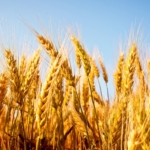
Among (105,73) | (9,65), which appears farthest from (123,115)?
(105,73)

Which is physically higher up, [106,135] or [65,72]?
[65,72]

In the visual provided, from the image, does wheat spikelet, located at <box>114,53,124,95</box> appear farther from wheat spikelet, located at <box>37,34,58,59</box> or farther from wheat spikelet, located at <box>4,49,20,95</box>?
wheat spikelet, located at <box>4,49,20,95</box>

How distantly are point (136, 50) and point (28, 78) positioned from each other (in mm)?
1044

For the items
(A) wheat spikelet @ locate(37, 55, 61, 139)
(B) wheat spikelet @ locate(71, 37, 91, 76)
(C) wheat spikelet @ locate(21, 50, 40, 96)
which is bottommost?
(A) wheat spikelet @ locate(37, 55, 61, 139)

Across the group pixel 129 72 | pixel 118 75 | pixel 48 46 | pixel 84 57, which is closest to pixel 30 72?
pixel 48 46

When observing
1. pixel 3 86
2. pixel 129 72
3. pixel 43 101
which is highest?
pixel 129 72

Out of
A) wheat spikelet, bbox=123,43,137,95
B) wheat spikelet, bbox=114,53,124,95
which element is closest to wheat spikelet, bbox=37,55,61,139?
wheat spikelet, bbox=123,43,137,95

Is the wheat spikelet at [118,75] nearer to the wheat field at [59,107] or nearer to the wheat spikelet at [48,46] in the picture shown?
the wheat field at [59,107]

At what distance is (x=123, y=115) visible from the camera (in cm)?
207

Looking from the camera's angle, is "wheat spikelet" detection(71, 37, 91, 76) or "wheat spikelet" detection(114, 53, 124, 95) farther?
"wheat spikelet" detection(114, 53, 124, 95)

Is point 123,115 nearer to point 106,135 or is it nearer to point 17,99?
point 106,135

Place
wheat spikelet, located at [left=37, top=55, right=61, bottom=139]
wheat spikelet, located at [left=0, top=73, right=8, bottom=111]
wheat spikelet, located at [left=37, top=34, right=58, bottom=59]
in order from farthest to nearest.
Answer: wheat spikelet, located at [left=37, top=34, right=58, bottom=59] → wheat spikelet, located at [left=0, top=73, right=8, bottom=111] → wheat spikelet, located at [left=37, top=55, right=61, bottom=139]

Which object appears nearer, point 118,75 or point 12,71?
point 12,71

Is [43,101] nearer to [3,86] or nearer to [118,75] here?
[3,86]
